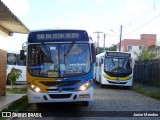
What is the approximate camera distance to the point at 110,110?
48.3 ft

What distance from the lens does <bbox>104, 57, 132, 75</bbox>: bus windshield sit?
96.0 feet

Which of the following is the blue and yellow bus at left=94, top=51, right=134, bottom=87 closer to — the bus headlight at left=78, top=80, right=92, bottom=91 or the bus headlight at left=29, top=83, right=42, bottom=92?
the bus headlight at left=78, top=80, right=92, bottom=91

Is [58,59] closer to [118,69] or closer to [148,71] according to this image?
[118,69]

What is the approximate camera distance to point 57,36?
14469mm

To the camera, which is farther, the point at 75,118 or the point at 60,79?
the point at 60,79

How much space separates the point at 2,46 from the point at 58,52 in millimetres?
5647

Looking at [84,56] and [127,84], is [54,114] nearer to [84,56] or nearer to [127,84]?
[84,56]

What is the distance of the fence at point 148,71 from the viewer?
3253 centimetres

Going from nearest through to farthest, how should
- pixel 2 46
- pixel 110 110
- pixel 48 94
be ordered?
1. pixel 48 94
2. pixel 110 110
3. pixel 2 46

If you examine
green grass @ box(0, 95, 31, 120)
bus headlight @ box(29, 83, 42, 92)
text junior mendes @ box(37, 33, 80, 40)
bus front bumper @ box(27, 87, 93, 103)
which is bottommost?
green grass @ box(0, 95, 31, 120)

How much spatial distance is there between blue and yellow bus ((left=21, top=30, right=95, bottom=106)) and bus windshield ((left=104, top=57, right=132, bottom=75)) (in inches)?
Answer: 591

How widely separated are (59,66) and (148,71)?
22.4m

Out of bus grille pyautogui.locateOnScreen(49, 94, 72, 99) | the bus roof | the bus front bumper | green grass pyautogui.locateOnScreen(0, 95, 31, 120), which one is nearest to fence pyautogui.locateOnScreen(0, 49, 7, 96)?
green grass pyautogui.locateOnScreen(0, 95, 31, 120)

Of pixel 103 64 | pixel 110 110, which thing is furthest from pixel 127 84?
pixel 110 110
